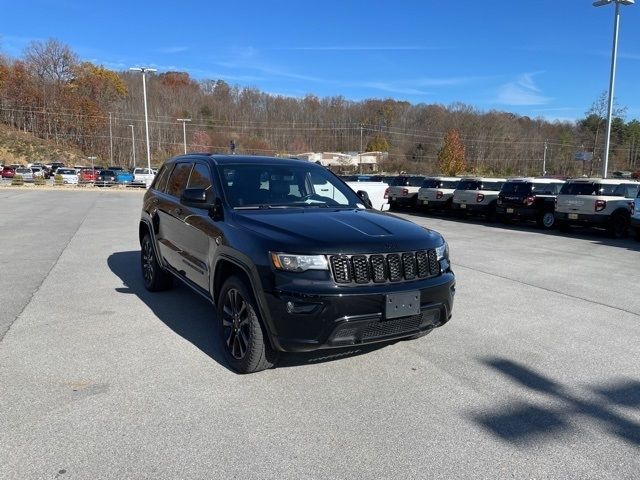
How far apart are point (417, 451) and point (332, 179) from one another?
330 centimetres

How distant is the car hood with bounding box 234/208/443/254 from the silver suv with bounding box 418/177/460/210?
690 inches

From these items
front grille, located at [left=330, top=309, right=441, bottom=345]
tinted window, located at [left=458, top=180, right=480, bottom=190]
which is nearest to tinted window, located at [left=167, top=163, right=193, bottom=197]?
front grille, located at [left=330, top=309, right=441, bottom=345]

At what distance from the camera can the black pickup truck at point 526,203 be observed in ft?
57.4

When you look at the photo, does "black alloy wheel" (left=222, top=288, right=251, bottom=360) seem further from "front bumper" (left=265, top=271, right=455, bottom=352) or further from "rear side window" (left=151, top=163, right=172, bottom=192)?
"rear side window" (left=151, top=163, right=172, bottom=192)

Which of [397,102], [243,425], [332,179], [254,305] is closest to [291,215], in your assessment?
[254,305]

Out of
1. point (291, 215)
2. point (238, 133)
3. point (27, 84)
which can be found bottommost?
point (291, 215)

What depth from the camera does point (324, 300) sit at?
3.58 m

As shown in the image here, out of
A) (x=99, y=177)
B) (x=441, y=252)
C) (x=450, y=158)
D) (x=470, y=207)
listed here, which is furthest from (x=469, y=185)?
(x=450, y=158)

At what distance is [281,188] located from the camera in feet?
16.7

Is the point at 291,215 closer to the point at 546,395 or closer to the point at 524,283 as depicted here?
the point at 546,395

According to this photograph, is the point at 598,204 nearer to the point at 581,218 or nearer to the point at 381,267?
the point at 581,218

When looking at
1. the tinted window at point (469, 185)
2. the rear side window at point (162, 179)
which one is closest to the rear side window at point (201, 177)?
the rear side window at point (162, 179)

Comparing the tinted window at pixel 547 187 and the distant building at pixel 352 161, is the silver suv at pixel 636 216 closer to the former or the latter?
the tinted window at pixel 547 187

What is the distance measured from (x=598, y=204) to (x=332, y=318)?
46.3ft
